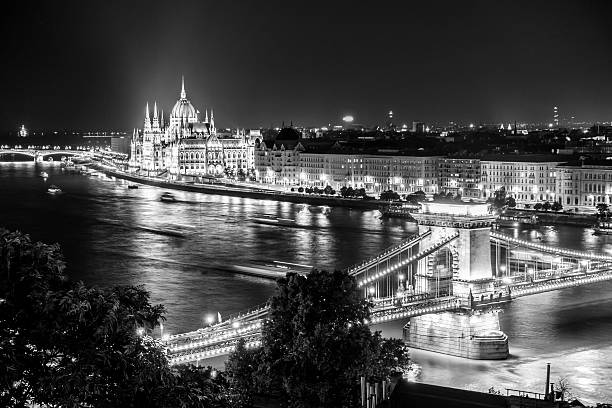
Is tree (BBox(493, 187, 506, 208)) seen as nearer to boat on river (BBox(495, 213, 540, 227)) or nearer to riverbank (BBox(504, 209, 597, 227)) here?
riverbank (BBox(504, 209, 597, 227))

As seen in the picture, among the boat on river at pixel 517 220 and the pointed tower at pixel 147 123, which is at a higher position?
the pointed tower at pixel 147 123

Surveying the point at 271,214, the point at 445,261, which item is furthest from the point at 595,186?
the point at 445,261

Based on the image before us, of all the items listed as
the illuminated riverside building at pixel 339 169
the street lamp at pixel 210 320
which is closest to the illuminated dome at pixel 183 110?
the illuminated riverside building at pixel 339 169

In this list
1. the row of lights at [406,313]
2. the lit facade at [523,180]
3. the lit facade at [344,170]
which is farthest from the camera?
the lit facade at [344,170]

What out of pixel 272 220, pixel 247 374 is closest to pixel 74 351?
pixel 247 374

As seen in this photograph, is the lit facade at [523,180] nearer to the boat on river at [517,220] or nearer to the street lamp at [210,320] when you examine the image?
the boat on river at [517,220]

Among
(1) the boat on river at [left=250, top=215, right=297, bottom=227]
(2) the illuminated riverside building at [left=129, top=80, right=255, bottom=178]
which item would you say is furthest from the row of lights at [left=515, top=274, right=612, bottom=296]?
(2) the illuminated riverside building at [left=129, top=80, right=255, bottom=178]

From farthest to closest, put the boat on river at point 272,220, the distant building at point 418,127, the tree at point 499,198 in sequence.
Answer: the distant building at point 418,127
the tree at point 499,198
the boat on river at point 272,220
